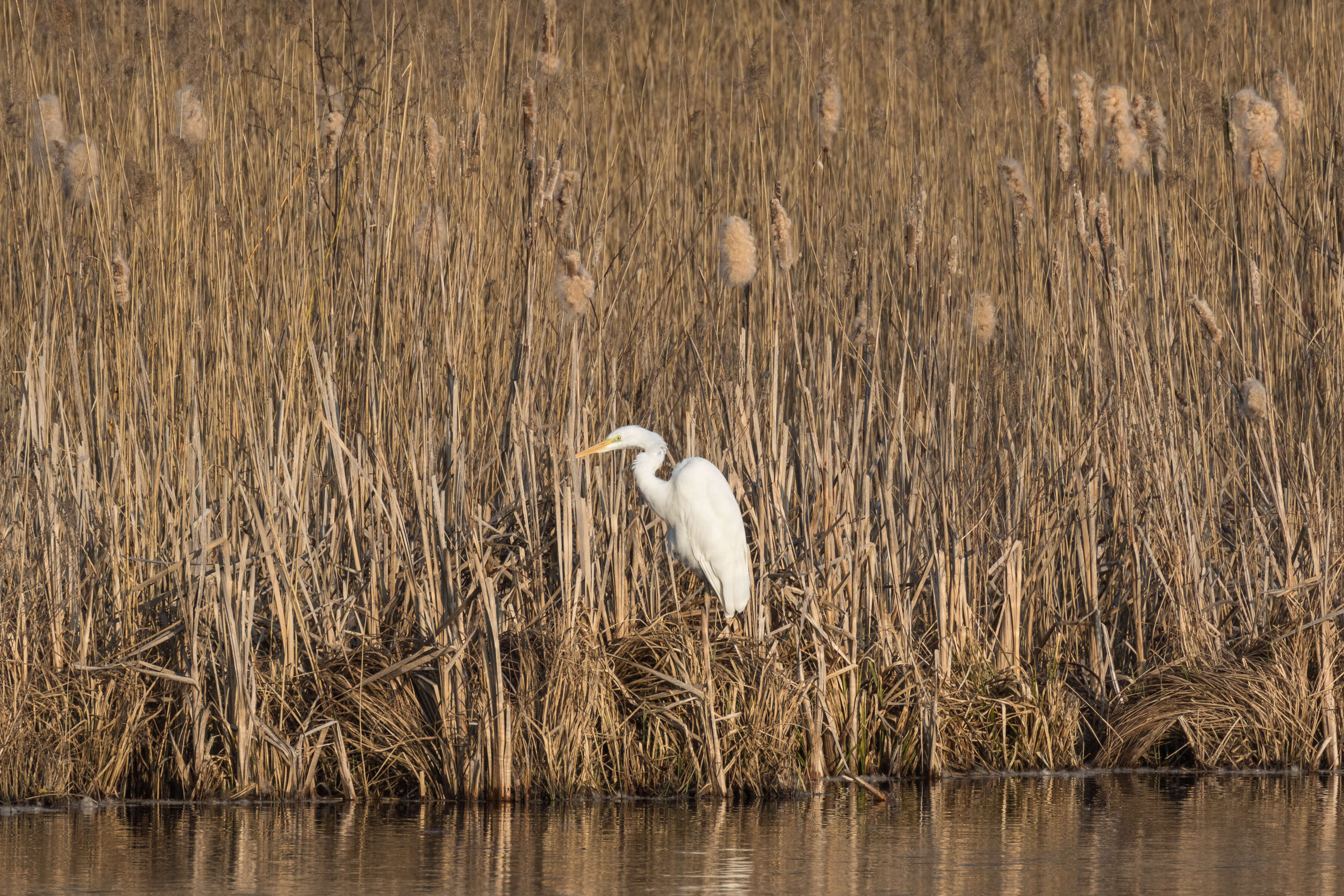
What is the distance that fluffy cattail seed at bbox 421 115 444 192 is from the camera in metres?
4.88

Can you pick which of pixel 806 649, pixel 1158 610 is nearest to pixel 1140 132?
pixel 1158 610

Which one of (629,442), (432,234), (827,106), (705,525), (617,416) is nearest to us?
(705,525)

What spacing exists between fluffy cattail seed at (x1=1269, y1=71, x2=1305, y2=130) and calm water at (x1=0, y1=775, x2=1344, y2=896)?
80.8 inches

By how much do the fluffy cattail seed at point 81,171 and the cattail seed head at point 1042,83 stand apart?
9.37ft

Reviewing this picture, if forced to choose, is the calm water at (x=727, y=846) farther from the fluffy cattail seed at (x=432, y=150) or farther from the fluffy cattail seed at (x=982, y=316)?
the fluffy cattail seed at (x=432, y=150)

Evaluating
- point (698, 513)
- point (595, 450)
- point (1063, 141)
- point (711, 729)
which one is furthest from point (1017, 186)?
point (711, 729)

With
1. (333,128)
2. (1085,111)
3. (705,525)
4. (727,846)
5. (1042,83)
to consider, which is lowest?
(727,846)

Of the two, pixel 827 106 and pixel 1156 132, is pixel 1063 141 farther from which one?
pixel 827 106

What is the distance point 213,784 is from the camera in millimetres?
4773

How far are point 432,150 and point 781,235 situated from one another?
3.28 feet

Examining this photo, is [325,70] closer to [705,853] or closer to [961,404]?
[961,404]

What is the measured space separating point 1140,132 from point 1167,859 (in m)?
2.74

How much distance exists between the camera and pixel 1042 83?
5.78 metres

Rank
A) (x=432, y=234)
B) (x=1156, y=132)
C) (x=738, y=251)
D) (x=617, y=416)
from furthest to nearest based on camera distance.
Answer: (x=1156, y=132) → (x=617, y=416) → (x=738, y=251) → (x=432, y=234)
